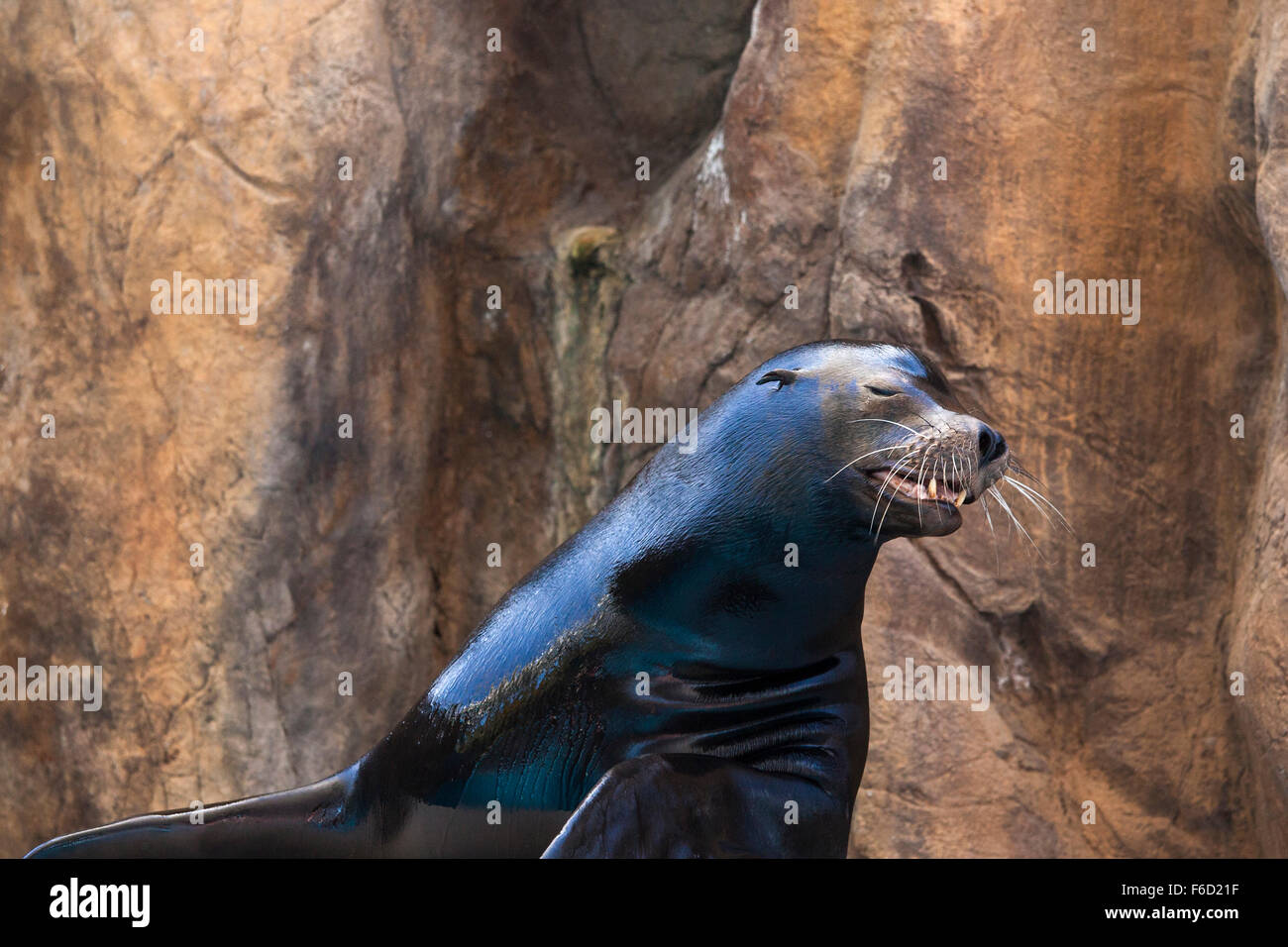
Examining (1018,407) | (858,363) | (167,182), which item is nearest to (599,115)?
(167,182)

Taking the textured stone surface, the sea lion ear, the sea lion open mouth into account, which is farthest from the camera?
the textured stone surface

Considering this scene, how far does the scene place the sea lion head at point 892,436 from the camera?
3.23m

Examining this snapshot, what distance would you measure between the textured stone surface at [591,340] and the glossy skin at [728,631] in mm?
2529

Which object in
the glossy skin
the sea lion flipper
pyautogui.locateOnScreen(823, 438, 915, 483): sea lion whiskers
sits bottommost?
the sea lion flipper

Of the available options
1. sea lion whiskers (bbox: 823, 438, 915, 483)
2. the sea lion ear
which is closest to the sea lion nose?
sea lion whiskers (bbox: 823, 438, 915, 483)

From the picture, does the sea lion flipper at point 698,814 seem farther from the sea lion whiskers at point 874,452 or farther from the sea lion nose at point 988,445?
the sea lion nose at point 988,445

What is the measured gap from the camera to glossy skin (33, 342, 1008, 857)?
3.29m

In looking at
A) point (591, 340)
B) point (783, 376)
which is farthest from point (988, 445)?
point (591, 340)

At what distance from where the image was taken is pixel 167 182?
255 inches

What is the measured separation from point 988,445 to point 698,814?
91 centimetres

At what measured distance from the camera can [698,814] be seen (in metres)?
3.08

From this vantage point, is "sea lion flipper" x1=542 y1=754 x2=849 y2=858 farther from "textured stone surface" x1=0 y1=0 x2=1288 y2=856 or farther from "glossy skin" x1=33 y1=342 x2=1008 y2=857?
"textured stone surface" x1=0 y1=0 x2=1288 y2=856

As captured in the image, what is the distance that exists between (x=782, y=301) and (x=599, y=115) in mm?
1630

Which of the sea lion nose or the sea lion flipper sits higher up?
the sea lion nose
